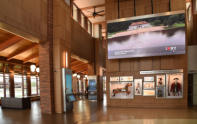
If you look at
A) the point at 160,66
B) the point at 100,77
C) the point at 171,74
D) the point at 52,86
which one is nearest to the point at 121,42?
the point at 160,66

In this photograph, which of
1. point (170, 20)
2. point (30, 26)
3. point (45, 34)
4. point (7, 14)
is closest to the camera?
point (7, 14)

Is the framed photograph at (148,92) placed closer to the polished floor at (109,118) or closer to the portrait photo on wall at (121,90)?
the portrait photo on wall at (121,90)

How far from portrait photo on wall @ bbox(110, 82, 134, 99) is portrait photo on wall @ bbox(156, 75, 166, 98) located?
59.0 inches

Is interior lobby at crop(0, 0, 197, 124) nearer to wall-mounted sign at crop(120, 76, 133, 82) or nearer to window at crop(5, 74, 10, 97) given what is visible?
wall-mounted sign at crop(120, 76, 133, 82)

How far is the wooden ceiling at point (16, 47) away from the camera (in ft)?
28.3

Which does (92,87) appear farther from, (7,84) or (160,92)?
(7,84)

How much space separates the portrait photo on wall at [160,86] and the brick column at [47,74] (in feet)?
19.7

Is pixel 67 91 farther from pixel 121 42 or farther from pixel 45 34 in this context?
pixel 121 42

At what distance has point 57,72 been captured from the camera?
739cm

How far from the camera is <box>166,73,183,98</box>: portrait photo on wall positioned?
7977 mm

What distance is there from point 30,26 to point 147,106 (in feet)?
24.9

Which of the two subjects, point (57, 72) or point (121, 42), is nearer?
point (57, 72)

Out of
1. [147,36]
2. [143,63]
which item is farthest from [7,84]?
[147,36]

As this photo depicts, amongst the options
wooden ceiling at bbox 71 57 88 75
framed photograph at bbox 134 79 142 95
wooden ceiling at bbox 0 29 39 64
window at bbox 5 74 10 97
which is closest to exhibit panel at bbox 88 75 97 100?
wooden ceiling at bbox 71 57 88 75
